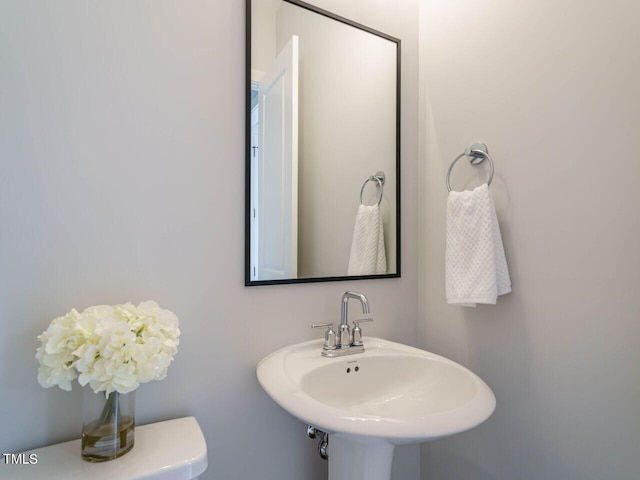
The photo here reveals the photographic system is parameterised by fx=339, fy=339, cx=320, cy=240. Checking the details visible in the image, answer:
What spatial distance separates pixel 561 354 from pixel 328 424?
2.35ft

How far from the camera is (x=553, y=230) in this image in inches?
38.1

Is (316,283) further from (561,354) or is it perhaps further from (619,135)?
(619,135)

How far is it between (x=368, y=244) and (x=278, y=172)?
1.44 feet

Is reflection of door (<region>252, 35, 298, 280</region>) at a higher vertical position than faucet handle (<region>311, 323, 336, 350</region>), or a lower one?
Result: higher

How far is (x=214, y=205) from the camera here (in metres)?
0.99

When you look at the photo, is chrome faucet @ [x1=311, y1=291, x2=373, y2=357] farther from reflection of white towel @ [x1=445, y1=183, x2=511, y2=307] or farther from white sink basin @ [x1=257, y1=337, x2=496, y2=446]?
reflection of white towel @ [x1=445, y1=183, x2=511, y2=307]

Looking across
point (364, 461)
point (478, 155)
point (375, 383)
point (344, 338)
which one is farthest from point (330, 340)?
point (478, 155)

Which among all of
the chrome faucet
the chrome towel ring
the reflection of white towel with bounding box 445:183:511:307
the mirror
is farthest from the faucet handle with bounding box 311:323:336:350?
the chrome towel ring

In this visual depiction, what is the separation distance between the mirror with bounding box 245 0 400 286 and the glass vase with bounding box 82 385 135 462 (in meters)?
0.43

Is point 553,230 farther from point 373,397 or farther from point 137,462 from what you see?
point 137,462

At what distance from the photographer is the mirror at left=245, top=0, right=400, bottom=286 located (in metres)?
1.07

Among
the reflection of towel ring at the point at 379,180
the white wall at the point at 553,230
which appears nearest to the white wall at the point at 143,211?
the reflection of towel ring at the point at 379,180

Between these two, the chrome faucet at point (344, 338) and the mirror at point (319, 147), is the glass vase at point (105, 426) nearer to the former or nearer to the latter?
the mirror at point (319, 147)

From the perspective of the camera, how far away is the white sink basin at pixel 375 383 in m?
0.80
